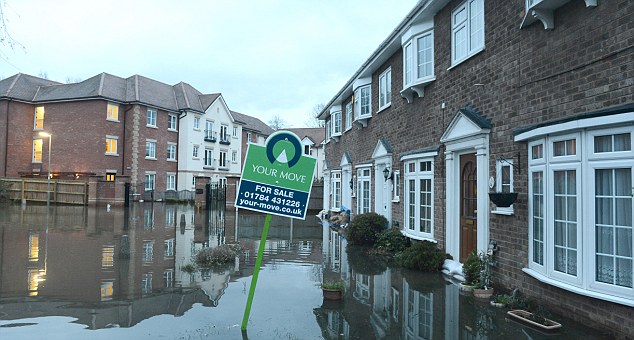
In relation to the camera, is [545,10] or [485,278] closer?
[545,10]

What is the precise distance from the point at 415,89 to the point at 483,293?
19.8 ft

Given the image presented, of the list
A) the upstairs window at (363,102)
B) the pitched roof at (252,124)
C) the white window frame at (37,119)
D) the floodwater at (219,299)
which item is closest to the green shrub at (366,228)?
the floodwater at (219,299)

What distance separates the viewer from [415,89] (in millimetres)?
12227

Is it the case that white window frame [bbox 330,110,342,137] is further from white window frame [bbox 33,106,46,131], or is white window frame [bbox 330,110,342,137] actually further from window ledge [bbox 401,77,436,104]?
white window frame [bbox 33,106,46,131]

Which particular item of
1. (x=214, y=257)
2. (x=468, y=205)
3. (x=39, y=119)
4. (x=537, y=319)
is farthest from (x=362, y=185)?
(x=39, y=119)

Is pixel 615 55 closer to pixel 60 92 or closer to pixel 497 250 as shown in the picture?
pixel 497 250

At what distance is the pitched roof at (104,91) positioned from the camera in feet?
120

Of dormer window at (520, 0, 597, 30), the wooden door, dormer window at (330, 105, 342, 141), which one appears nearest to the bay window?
dormer window at (520, 0, 597, 30)

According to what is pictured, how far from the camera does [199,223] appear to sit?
2072 centimetres

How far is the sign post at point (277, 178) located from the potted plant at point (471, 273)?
409 centimetres

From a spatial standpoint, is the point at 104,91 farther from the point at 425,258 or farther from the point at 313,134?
the point at 425,258

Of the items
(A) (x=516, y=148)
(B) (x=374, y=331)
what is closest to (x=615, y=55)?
(A) (x=516, y=148)

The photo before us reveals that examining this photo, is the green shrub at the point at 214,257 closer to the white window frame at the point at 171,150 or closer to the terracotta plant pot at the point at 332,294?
the terracotta plant pot at the point at 332,294

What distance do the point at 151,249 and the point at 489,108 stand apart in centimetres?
932
